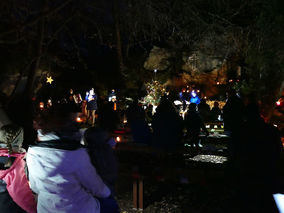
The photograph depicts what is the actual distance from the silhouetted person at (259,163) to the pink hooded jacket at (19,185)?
6.58ft

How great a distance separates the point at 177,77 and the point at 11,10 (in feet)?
60.5

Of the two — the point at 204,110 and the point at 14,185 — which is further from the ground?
the point at 204,110

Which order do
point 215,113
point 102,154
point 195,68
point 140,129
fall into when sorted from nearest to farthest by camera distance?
point 102,154 → point 140,129 → point 215,113 → point 195,68

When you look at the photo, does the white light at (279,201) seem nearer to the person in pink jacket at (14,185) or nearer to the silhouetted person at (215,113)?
the person in pink jacket at (14,185)

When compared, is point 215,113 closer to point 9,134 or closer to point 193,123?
point 193,123

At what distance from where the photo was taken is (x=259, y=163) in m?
2.71

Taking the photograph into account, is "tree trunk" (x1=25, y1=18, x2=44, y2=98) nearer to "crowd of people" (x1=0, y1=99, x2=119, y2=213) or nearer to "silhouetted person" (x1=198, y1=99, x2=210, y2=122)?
"crowd of people" (x1=0, y1=99, x2=119, y2=213)

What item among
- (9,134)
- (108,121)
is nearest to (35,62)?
(9,134)

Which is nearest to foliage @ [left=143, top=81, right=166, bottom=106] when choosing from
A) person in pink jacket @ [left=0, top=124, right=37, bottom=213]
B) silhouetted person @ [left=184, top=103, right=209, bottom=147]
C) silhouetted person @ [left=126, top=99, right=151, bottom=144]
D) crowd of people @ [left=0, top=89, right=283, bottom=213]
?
silhouetted person @ [left=184, top=103, right=209, bottom=147]

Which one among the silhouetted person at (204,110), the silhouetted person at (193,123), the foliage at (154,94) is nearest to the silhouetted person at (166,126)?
the silhouetted person at (193,123)

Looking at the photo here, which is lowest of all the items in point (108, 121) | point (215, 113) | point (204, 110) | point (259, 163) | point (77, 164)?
point (259, 163)

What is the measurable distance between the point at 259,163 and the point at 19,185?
7.24 ft

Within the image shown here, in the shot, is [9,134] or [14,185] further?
[9,134]

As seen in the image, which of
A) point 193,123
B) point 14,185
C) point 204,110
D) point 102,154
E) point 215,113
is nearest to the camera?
point 14,185
